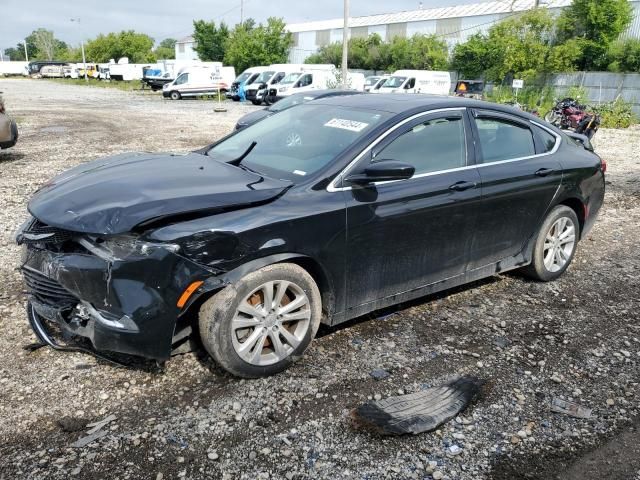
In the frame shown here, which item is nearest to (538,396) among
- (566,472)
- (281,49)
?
(566,472)

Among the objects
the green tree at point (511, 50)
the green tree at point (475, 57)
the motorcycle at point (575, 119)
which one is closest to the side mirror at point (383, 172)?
the motorcycle at point (575, 119)

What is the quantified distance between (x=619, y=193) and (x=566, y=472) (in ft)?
26.1

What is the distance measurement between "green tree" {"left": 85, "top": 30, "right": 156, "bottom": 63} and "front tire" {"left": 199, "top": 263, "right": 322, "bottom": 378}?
8205 cm

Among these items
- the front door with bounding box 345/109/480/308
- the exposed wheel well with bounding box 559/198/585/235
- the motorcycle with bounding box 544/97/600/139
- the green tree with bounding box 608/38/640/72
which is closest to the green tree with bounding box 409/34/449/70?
the green tree with bounding box 608/38/640/72

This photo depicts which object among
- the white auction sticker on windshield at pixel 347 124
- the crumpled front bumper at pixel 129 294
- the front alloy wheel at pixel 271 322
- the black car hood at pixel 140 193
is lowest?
the front alloy wheel at pixel 271 322

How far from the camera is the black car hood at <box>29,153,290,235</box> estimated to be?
298 cm

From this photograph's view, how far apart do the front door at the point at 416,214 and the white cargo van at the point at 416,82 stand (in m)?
23.9

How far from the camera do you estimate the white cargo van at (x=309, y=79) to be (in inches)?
1145

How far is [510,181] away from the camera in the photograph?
4.39 m

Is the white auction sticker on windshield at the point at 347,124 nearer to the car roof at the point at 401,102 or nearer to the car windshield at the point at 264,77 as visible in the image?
the car roof at the point at 401,102

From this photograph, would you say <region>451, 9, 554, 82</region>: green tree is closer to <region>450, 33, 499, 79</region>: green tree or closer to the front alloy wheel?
<region>450, 33, 499, 79</region>: green tree

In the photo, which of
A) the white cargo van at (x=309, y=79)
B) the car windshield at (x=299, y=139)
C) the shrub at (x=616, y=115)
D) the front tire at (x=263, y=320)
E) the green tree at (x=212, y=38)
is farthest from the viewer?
the green tree at (x=212, y=38)

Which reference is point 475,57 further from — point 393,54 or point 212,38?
point 212,38

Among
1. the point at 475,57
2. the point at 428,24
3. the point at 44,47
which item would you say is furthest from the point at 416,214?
the point at 44,47
